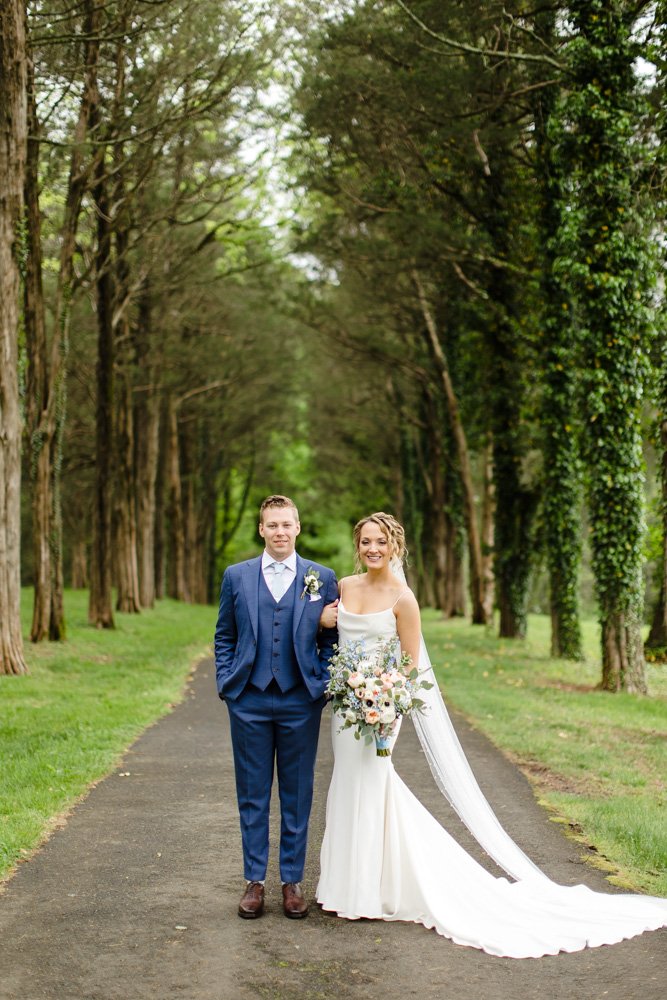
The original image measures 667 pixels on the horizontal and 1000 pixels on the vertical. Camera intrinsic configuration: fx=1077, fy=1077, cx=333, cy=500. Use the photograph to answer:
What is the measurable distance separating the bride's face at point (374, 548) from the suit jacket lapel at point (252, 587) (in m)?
0.61

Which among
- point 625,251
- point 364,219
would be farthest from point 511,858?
point 364,219

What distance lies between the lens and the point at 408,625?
6277 mm

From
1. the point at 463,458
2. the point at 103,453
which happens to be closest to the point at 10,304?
the point at 103,453

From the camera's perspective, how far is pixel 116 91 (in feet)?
65.7

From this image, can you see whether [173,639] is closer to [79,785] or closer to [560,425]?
[560,425]

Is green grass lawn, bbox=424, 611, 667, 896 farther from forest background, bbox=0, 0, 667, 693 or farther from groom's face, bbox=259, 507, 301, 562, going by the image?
groom's face, bbox=259, 507, 301, 562

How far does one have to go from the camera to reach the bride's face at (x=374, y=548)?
246 inches

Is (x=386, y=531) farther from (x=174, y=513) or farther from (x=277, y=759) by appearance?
(x=174, y=513)

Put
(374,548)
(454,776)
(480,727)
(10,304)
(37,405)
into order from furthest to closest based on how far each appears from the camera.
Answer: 1. (37,405)
2. (10,304)
3. (480,727)
4. (454,776)
5. (374,548)

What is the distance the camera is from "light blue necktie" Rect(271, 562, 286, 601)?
6133 mm

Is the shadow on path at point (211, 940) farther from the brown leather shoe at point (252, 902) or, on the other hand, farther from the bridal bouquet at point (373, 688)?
the bridal bouquet at point (373, 688)

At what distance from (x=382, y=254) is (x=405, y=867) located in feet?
67.9

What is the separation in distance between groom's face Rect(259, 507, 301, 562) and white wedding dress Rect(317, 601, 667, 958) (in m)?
0.52

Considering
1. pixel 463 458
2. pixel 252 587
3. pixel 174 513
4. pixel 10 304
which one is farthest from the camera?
pixel 174 513
